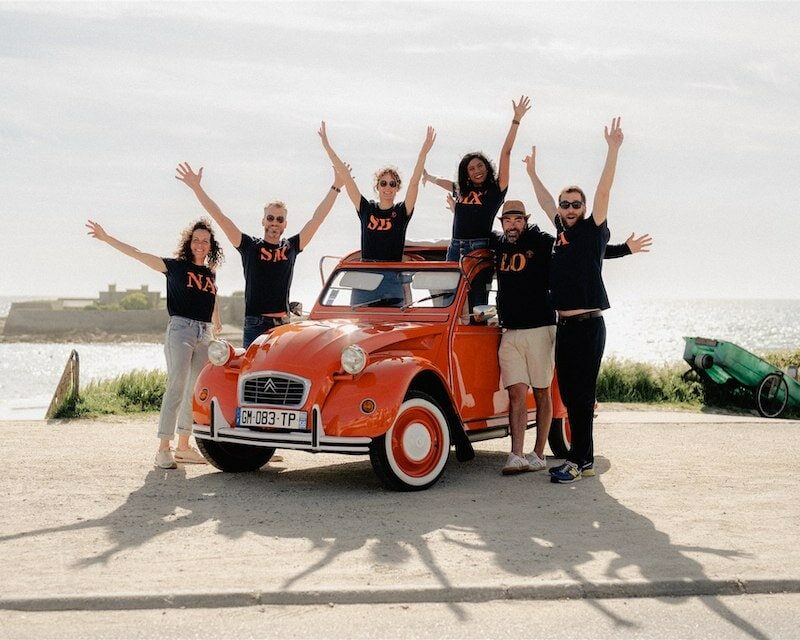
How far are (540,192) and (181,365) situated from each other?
3756 mm

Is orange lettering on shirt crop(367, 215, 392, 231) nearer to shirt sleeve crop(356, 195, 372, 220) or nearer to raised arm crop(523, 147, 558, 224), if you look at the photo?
shirt sleeve crop(356, 195, 372, 220)

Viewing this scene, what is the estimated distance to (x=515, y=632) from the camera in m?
4.98

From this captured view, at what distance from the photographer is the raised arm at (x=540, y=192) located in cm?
984

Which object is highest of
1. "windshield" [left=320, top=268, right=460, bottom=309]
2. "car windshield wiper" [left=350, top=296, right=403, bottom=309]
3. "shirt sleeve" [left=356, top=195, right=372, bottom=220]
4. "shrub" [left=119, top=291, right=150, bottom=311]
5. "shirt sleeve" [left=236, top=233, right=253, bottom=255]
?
"shirt sleeve" [left=356, top=195, right=372, bottom=220]

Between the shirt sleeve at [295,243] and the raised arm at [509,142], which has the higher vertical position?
the raised arm at [509,142]

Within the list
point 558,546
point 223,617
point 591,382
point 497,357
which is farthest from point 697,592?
point 497,357

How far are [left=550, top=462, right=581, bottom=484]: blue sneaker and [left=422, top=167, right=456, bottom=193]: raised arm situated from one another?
10.3ft

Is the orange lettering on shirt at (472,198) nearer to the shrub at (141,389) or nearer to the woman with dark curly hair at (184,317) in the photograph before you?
the woman with dark curly hair at (184,317)

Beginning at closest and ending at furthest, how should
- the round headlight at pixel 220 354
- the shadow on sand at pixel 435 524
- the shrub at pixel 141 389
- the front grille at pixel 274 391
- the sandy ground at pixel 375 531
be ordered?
the sandy ground at pixel 375 531 → the shadow on sand at pixel 435 524 → the front grille at pixel 274 391 → the round headlight at pixel 220 354 → the shrub at pixel 141 389

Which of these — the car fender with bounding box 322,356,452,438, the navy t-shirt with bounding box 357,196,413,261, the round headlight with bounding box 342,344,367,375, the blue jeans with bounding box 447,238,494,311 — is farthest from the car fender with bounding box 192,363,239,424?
the blue jeans with bounding box 447,238,494,311

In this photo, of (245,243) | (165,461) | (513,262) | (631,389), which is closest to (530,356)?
(513,262)

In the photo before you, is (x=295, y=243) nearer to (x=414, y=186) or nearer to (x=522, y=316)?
(x=414, y=186)

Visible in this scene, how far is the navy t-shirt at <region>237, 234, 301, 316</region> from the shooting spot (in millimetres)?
10141

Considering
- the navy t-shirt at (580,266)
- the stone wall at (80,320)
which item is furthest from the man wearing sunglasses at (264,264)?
the stone wall at (80,320)
